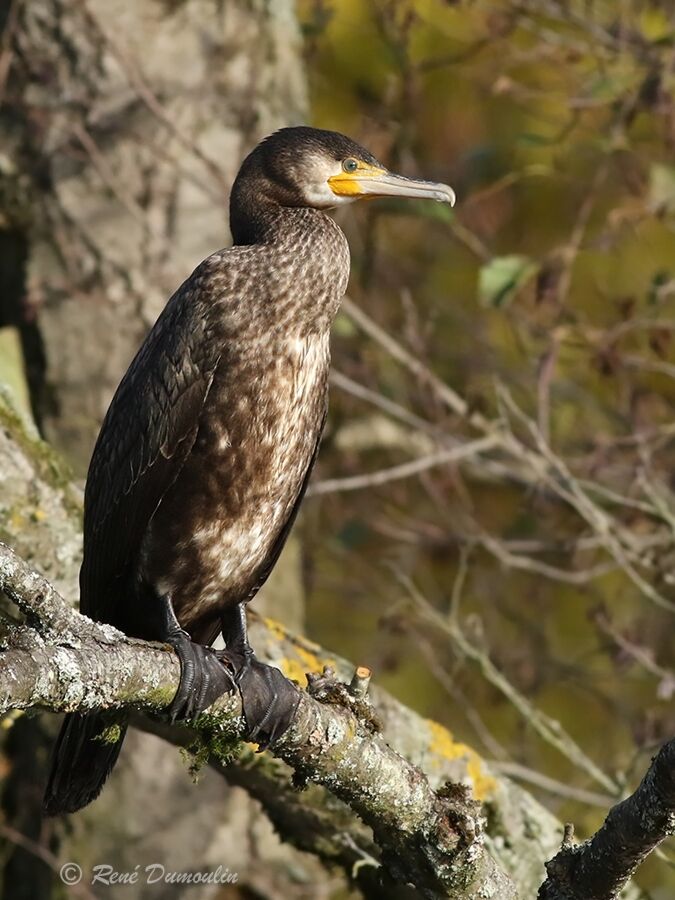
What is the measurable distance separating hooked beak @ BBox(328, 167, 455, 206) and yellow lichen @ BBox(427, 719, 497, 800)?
1.34m

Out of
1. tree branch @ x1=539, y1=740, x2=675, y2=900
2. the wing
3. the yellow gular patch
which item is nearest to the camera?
tree branch @ x1=539, y1=740, x2=675, y2=900

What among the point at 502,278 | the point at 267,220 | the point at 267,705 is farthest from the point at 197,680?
the point at 502,278

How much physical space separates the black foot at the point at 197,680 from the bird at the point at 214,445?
→ 0.41ft

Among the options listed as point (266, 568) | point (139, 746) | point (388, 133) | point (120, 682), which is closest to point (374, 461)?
point (388, 133)

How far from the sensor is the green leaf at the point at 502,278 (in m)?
5.03

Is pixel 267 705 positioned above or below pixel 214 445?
below

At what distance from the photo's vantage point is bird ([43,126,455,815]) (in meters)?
3.72

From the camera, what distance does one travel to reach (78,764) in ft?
12.4

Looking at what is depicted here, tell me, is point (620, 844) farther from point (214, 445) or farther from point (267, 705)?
point (214, 445)

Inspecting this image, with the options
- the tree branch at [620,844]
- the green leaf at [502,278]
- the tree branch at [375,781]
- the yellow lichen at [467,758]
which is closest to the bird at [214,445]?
the tree branch at [375,781]

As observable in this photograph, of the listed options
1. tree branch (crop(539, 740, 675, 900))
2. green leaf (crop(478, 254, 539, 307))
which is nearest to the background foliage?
green leaf (crop(478, 254, 539, 307))

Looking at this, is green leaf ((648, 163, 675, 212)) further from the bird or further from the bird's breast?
the bird's breast

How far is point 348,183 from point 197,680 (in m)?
1.46

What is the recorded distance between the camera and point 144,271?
222 inches
